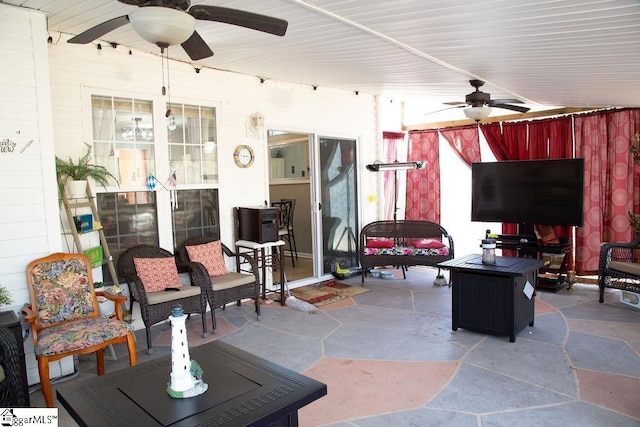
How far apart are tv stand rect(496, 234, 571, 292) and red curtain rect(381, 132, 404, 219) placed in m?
1.79

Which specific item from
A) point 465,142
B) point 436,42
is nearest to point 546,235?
point 465,142

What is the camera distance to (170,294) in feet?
13.1

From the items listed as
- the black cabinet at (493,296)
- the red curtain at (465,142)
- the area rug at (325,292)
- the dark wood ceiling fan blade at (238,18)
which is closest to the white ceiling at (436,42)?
the dark wood ceiling fan blade at (238,18)

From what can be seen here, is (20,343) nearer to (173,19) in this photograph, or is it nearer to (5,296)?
(5,296)

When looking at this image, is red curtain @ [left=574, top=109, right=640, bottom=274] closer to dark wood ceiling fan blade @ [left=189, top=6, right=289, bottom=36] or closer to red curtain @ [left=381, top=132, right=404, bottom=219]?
red curtain @ [left=381, top=132, right=404, bottom=219]

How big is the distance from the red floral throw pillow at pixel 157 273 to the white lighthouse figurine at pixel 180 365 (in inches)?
89.9

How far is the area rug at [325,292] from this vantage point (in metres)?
5.35

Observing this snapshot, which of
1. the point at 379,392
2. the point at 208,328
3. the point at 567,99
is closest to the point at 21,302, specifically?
the point at 208,328

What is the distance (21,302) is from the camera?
10.6 feet

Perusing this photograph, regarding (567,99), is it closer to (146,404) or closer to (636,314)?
(636,314)

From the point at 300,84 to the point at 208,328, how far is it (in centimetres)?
321

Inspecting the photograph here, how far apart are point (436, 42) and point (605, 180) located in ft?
12.3

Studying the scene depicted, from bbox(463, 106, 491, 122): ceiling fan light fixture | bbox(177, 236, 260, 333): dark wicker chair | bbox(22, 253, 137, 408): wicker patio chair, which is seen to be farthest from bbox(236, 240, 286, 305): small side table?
bbox(463, 106, 491, 122): ceiling fan light fixture

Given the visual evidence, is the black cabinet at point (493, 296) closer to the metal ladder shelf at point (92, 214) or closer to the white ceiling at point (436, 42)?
the white ceiling at point (436, 42)
